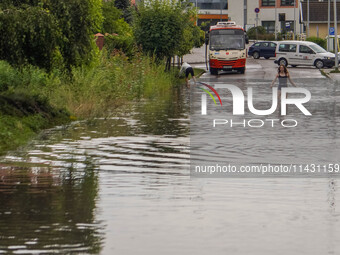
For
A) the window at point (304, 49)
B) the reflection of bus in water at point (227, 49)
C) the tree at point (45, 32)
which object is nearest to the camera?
the tree at point (45, 32)

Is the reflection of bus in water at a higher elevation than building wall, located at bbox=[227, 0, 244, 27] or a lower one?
lower

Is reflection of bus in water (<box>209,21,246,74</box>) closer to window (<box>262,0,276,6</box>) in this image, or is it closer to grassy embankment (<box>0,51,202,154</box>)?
grassy embankment (<box>0,51,202,154</box>)

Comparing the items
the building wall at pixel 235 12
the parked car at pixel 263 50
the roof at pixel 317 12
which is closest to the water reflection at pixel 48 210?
the parked car at pixel 263 50

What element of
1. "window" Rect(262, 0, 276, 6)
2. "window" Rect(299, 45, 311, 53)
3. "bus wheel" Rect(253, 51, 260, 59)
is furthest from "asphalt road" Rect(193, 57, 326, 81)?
"window" Rect(262, 0, 276, 6)

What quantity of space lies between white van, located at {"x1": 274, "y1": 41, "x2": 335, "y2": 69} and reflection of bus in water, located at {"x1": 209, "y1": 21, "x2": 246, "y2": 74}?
14.9 ft

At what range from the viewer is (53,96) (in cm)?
2341

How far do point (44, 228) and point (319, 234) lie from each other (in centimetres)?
280

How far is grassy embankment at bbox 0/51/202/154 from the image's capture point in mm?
19000

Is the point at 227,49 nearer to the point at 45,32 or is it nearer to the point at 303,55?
the point at 303,55

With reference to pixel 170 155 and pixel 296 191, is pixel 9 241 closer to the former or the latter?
pixel 296 191

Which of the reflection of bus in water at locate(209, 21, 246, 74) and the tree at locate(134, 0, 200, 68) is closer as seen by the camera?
Answer: the tree at locate(134, 0, 200, 68)

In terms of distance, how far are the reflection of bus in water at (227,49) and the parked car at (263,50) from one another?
16.1 m

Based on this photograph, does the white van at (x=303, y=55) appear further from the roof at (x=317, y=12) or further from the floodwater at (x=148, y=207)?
the floodwater at (x=148, y=207)

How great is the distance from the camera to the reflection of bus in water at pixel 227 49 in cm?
5444
